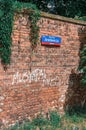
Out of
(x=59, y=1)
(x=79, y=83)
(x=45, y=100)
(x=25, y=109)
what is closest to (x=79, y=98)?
(x=79, y=83)

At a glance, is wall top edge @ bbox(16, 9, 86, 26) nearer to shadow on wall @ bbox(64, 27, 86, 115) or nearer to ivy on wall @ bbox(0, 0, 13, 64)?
shadow on wall @ bbox(64, 27, 86, 115)

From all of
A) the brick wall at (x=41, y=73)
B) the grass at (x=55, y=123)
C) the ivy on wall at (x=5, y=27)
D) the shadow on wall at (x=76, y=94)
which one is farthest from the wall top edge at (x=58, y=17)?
the grass at (x=55, y=123)

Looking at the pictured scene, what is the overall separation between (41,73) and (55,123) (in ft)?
4.93

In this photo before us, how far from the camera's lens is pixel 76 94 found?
1280 centimetres

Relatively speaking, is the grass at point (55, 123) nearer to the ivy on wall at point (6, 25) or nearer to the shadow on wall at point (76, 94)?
the shadow on wall at point (76, 94)

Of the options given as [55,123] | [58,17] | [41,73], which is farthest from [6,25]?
[55,123]

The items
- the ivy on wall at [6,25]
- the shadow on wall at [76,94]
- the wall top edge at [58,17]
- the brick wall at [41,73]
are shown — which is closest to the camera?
the ivy on wall at [6,25]

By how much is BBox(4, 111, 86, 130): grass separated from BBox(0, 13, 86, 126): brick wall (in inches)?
8.6

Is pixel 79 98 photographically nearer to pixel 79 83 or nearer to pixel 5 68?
pixel 79 83

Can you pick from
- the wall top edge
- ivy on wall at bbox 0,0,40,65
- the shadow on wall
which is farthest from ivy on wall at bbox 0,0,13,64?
the shadow on wall

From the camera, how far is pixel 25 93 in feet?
34.2

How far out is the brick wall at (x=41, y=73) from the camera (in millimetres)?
9852

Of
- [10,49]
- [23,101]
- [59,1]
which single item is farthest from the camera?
[59,1]

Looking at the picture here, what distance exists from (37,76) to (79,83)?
8.06 feet
